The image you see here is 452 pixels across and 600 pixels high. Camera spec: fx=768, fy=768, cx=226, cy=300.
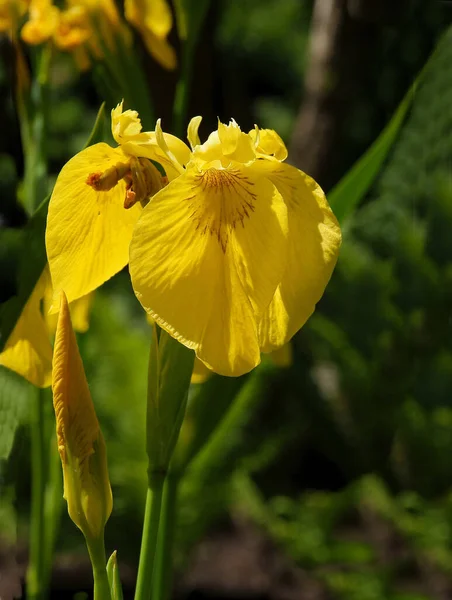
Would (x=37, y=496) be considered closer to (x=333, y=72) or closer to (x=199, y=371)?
(x=199, y=371)

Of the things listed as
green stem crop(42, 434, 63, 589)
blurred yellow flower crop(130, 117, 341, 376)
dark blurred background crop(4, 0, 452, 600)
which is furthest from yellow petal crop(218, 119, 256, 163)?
dark blurred background crop(4, 0, 452, 600)

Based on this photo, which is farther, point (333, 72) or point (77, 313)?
point (333, 72)

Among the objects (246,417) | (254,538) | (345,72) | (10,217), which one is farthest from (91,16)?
(254,538)

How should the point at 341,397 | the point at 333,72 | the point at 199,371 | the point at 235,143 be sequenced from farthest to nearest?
the point at 341,397
the point at 333,72
the point at 199,371
the point at 235,143

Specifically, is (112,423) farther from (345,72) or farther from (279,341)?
(279,341)

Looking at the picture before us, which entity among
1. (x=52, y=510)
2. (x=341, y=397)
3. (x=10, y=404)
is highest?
(x=10, y=404)

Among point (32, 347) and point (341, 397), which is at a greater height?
point (32, 347)

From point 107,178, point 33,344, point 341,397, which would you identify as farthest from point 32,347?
point 341,397

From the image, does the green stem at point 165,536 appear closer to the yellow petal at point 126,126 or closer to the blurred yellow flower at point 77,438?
the blurred yellow flower at point 77,438
